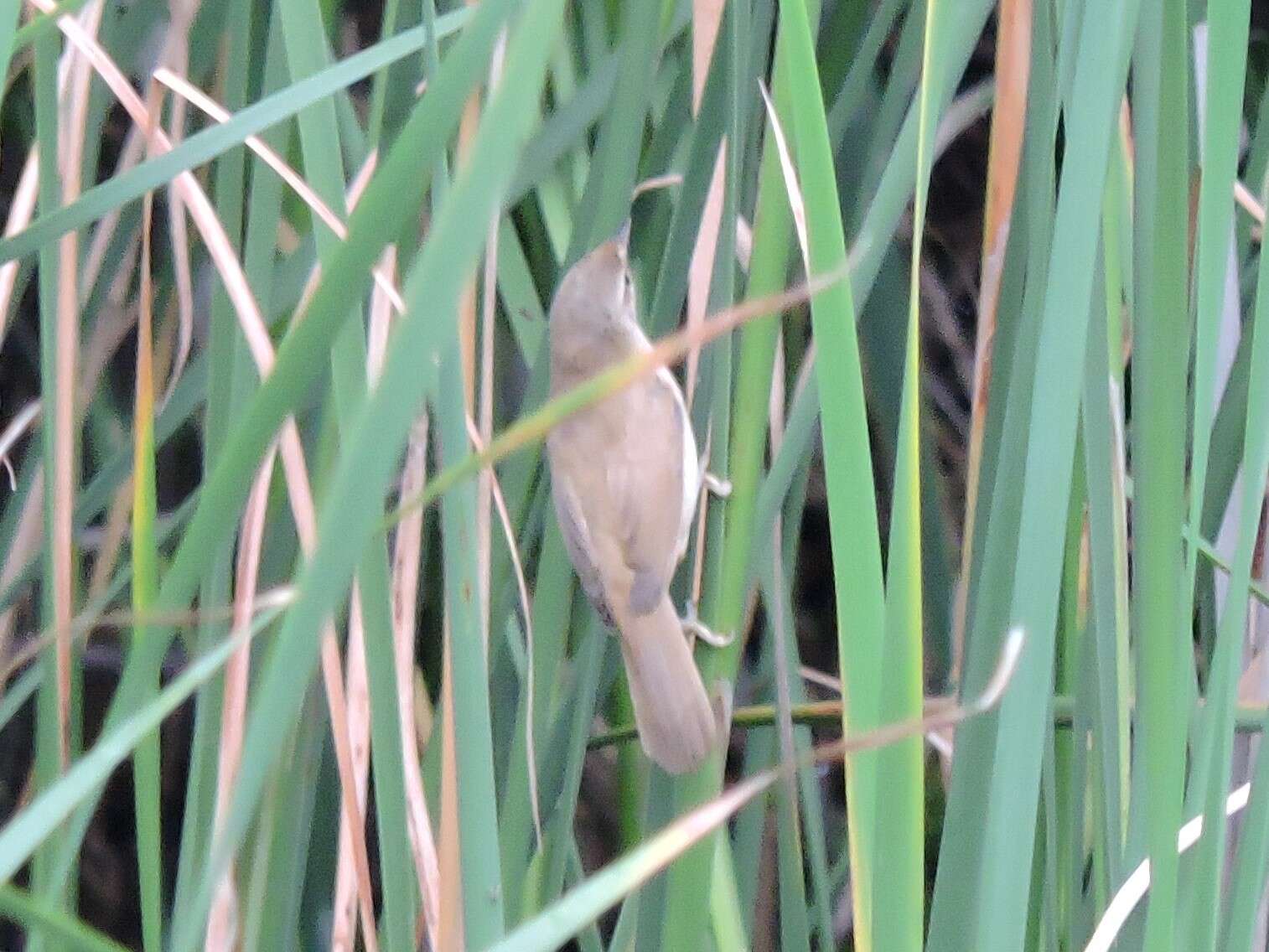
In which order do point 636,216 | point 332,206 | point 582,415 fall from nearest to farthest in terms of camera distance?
point 332,206 → point 636,216 → point 582,415

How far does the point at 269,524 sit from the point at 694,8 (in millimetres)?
383

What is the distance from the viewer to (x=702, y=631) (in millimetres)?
705

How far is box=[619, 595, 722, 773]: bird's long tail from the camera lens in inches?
27.6

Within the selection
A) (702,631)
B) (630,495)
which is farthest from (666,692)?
(630,495)

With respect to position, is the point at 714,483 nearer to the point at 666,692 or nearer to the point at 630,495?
the point at 666,692

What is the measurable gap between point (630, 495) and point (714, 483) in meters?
0.24

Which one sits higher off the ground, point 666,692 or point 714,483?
point 714,483

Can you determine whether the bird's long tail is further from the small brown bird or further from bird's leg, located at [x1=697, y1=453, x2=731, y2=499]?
bird's leg, located at [x1=697, y1=453, x2=731, y2=499]

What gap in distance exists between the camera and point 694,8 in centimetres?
75

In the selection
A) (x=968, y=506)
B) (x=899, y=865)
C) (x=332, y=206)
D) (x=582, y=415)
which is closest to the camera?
(x=899, y=865)

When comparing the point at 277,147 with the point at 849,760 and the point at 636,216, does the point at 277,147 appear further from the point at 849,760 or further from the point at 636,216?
the point at 849,760

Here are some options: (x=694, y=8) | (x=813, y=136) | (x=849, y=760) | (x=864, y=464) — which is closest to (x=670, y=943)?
(x=849, y=760)

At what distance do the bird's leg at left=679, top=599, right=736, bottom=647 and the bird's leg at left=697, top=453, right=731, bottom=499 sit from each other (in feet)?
0.21

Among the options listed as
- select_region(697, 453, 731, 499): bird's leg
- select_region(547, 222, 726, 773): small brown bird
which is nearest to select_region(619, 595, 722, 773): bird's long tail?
select_region(547, 222, 726, 773): small brown bird
